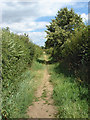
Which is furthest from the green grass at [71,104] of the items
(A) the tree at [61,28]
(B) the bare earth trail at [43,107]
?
(A) the tree at [61,28]

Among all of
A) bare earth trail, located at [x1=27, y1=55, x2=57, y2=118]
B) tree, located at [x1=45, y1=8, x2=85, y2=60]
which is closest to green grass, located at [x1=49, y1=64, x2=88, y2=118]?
bare earth trail, located at [x1=27, y1=55, x2=57, y2=118]

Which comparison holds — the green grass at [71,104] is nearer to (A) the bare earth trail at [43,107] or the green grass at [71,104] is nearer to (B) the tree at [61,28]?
(A) the bare earth trail at [43,107]

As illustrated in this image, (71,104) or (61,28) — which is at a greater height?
(61,28)

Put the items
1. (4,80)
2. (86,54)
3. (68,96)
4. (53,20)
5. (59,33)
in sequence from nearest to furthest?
(4,80), (68,96), (86,54), (59,33), (53,20)

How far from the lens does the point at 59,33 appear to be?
18625 mm

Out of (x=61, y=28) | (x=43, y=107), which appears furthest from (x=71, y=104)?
(x=61, y=28)

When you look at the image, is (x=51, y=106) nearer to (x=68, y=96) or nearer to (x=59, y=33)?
(x=68, y=96)

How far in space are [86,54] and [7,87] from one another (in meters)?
4.94

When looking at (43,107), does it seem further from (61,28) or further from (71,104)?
(61,28)

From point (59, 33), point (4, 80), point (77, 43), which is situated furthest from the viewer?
point (59, 33)

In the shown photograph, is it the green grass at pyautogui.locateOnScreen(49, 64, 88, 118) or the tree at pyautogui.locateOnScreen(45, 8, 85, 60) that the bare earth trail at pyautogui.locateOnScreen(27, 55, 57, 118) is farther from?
the tree at pyautogui.locateOnScreen(45, 8, 85, 60)

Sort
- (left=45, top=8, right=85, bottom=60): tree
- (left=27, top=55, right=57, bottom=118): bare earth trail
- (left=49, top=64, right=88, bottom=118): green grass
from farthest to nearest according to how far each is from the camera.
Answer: (left=45, top=8, right=85, bottom=60): tree
(left=27, top=55, right=57, bottom=118): bare earth trail
(left=49, top=64, right=88, bottom=118): green grass

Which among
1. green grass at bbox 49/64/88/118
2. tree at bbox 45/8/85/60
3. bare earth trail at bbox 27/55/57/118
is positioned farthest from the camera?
tree at bbox 45/8/85/60

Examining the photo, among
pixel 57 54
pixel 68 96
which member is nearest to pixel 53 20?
pixel 57 54
